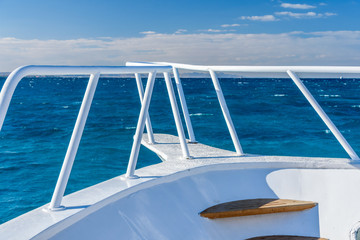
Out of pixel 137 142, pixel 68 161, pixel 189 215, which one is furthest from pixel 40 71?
pixel 189 215

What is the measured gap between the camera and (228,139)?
11305mm

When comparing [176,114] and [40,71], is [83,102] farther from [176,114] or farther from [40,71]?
[176,114]

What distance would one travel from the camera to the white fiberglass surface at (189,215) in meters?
2.01

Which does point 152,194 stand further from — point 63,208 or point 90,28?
point 90,28

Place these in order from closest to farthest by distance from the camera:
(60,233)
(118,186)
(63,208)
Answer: (60,233) < (63,208) < (118,186)

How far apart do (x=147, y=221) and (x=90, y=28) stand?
83.9 m

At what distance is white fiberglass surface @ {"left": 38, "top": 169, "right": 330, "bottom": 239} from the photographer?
2.01 m

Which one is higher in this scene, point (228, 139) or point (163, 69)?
point (163, 69)

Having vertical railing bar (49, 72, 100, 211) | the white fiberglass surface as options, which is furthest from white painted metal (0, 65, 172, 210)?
the white fiberglass surface

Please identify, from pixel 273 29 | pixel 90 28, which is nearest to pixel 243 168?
pixel 90 28

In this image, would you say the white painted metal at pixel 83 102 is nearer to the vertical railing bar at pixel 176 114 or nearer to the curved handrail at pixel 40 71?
the curved handrail at pixel 40 71

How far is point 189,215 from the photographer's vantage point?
250cm

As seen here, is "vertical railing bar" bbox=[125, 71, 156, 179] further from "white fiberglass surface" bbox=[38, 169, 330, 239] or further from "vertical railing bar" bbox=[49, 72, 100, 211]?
"vertical railing bar" bbox=[49, 72, 100, 211]

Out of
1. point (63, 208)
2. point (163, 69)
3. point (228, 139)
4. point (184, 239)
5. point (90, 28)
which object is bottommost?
point (228, 139)
